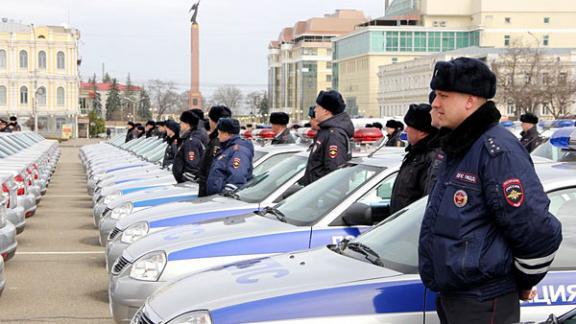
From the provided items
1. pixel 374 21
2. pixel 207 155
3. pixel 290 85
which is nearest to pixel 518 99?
pixel 374 21

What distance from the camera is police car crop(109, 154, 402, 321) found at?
6594mm

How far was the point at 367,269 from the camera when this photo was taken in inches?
188

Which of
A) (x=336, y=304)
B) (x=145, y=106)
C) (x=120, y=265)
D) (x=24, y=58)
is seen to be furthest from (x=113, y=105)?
(x=336, y=304)

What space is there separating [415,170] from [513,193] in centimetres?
254

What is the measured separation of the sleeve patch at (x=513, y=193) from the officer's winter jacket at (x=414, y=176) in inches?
93.1

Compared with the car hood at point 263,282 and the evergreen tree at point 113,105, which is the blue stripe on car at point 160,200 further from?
the evergreen tree at point 113,105

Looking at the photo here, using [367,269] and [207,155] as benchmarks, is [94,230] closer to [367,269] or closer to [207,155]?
[207,155]

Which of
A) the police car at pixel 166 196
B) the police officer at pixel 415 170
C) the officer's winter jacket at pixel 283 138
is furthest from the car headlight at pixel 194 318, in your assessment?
the officer's winter jacket at pixel 283 138

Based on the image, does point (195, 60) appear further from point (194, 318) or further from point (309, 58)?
point (309, 58)

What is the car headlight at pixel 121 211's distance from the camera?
10.8m

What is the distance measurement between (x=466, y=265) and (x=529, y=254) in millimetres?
274

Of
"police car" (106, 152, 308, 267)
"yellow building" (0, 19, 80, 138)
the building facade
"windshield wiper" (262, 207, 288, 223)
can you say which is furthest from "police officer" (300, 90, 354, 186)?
"yellow building" (0, 19, 80, 138)

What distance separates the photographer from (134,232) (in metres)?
8.81

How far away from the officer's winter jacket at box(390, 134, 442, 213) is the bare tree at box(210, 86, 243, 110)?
A: 13194cm
